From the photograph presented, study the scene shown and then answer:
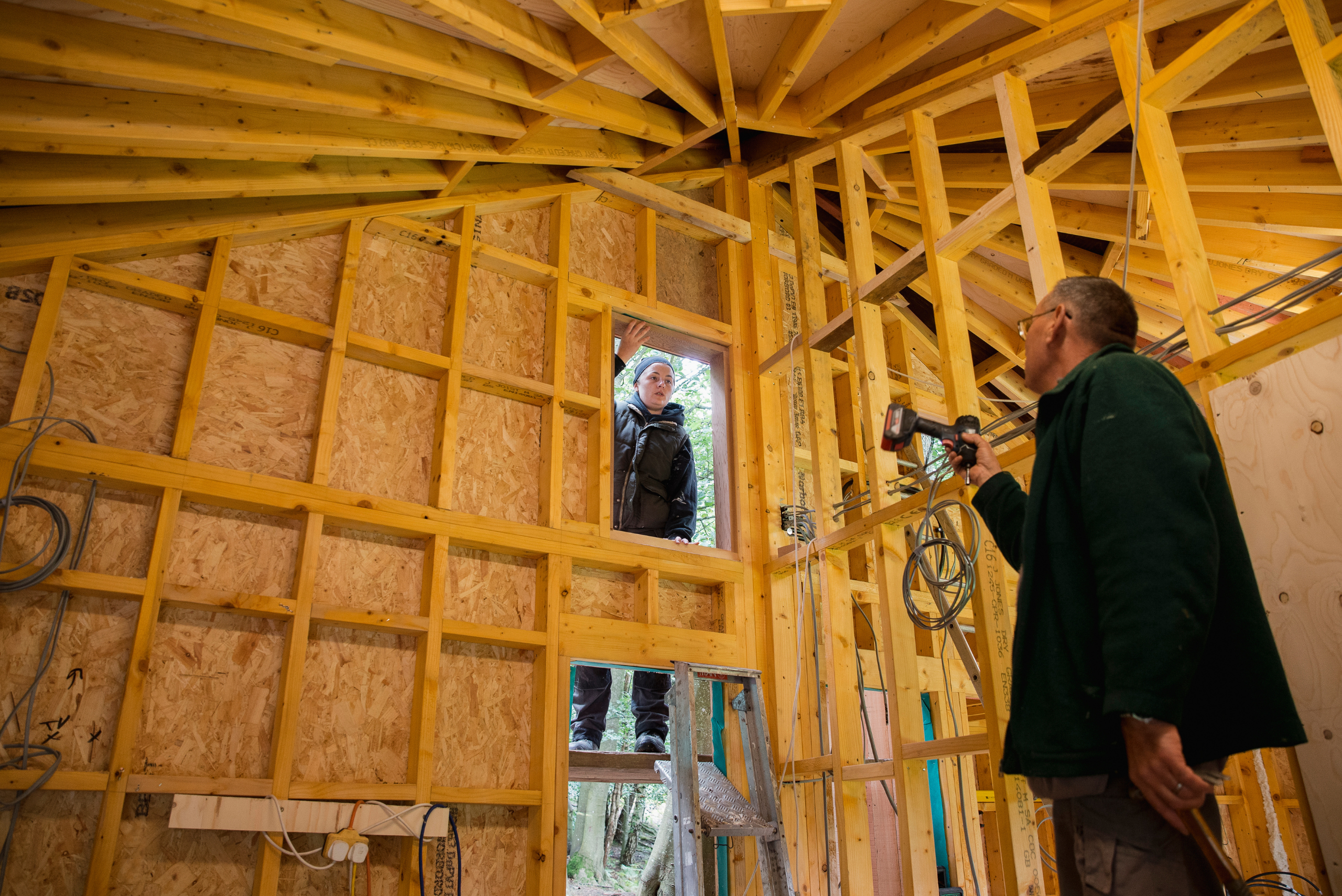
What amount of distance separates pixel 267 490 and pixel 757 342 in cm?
A: 270

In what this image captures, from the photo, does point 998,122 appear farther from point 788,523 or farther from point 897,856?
point 897,856

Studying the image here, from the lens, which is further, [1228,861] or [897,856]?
[897,856]

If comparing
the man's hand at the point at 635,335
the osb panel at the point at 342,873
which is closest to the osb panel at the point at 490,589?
the osb panel at the point at 342,873

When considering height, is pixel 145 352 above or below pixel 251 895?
above

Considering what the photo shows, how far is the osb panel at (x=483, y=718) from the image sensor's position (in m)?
3.50

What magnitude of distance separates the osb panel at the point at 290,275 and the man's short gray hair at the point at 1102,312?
3024mm

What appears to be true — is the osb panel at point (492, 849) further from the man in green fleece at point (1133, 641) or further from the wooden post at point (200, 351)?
the man in green fleece at point (1133, 641)

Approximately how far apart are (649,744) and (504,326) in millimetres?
2206

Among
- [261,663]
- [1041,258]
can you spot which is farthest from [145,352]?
[1041,258]

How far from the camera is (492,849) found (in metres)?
3.44

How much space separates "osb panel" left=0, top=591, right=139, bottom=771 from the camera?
9.23 feet

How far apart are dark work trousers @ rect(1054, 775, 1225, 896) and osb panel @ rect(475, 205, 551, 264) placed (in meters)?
3.59

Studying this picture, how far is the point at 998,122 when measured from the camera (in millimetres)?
4141

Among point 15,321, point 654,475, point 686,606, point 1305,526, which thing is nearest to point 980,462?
point 1305,526
